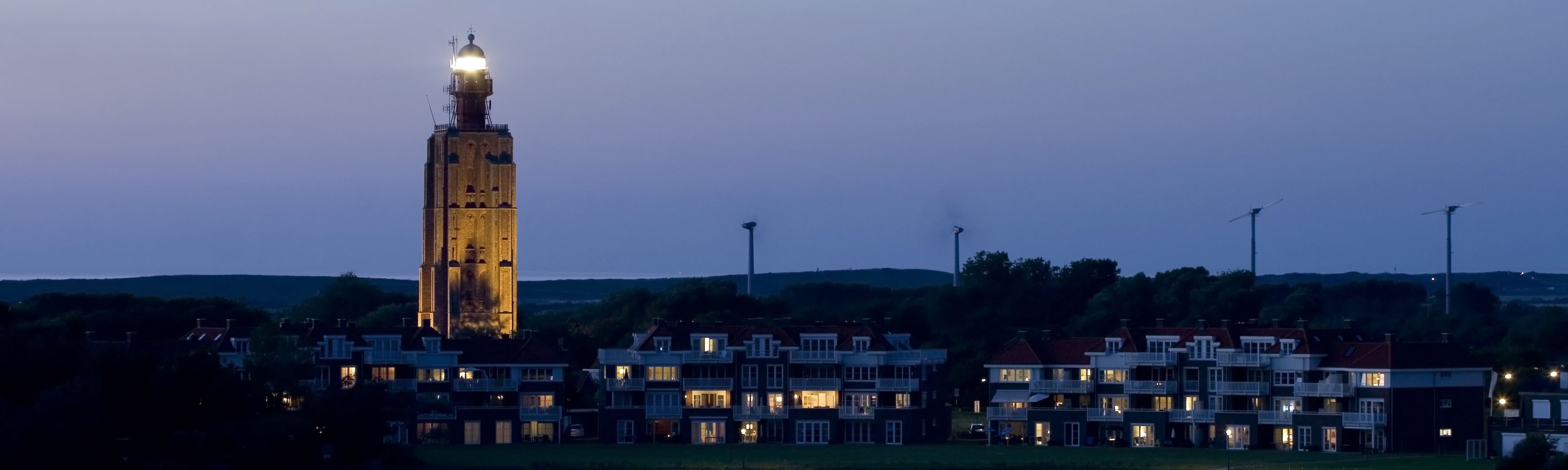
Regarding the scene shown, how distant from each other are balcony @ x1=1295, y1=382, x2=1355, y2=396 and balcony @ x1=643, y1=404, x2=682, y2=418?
2819cm

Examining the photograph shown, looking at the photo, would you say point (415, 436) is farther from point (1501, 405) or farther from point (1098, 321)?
point (1098, 321)

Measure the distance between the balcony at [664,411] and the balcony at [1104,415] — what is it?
18.9m

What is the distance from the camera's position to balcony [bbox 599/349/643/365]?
117688mm

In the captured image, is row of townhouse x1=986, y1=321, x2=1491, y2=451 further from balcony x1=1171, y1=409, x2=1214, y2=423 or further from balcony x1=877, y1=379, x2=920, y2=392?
balcony x1=877, y1=379, x2=920, y2=392

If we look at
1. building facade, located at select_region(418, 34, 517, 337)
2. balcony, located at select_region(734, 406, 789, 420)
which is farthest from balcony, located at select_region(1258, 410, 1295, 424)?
building facade, located at select_region(418, 34, 517, 337)

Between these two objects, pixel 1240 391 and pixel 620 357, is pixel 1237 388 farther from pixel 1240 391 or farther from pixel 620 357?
pixel 620 357

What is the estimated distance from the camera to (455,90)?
19712 cm

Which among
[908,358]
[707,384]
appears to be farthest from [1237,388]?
[707,384]

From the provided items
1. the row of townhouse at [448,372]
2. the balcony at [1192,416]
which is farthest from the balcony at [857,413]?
the balcony at [1192,416]

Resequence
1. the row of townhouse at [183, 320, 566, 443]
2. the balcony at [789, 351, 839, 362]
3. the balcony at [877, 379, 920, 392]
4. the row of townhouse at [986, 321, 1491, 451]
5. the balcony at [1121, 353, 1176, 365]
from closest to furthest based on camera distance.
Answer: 1. the row of townhouse at [986, 321, 1491, 451]
2. the balcony at [1121, 353, 1176, 365]
3. the row of townhouse at [183, 320, 566, 443]
4. the balcony at [877, 379, 920, 392]
5. the balcony at [789, 351, 839, 362]

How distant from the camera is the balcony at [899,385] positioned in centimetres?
Answer: 11856

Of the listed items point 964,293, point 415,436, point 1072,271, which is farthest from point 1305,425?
point 1072,271

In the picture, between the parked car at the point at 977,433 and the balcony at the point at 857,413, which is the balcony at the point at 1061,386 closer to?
the parked car at the point at 977,433

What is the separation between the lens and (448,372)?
118812 mm
